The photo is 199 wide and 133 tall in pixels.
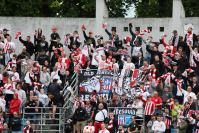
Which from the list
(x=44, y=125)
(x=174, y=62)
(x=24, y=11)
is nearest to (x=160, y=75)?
(x=174, y=62)

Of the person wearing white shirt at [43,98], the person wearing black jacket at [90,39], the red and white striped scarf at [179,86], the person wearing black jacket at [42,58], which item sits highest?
the person wearing black jacket at [90,39]

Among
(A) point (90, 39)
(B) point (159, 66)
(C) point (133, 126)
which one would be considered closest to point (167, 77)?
(B) point (159, 66)

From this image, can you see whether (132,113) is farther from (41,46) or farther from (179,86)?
(41,46)

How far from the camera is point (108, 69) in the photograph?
161 feet

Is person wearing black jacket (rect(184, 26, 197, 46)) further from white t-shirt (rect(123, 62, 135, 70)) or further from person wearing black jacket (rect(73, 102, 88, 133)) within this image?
person wearing black jacket (rect(73, 102, 88, 133))

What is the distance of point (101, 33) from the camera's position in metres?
55.3

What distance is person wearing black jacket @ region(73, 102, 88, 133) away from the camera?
46.5 metres

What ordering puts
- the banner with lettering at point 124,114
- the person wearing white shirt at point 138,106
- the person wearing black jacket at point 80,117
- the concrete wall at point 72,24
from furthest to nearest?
the concrete wall at point 72,24 < the person wearing black jacket at point 80,117 < the person wearing white shirt at point 138,106 < the banner with lettering at point 124,114

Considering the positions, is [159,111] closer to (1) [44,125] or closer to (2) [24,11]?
(1) [44,125]

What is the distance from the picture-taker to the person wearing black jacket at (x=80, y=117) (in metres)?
46.5

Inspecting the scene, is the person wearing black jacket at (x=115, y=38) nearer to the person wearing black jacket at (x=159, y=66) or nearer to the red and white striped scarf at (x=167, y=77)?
the person wearing black jacket at (x=159, y=66)

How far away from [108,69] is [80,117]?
351 centimetres

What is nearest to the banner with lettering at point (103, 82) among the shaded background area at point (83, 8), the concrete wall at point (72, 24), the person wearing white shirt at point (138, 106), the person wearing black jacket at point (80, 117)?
the person wearing white shirt at point (138, 106)

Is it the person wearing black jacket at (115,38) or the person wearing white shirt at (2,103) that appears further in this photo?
the person wearing black jacket at (115,38)
